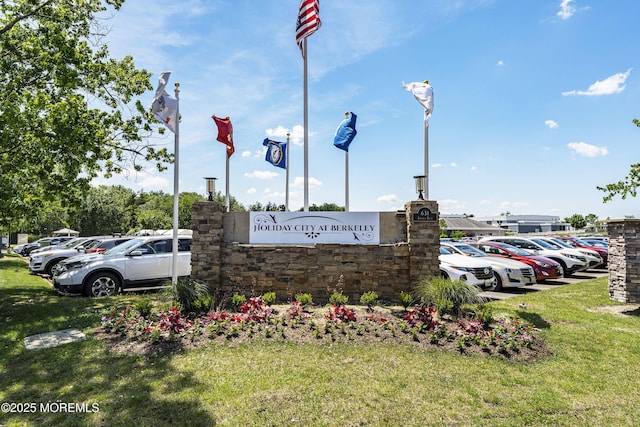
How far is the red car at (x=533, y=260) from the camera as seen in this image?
13.1m

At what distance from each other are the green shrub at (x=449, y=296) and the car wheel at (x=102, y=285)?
8128 mm

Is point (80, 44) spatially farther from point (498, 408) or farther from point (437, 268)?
point (498, 408)

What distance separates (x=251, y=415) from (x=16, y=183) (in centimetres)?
822

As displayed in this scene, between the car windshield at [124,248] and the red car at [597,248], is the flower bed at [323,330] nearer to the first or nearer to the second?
the car windshield at [124,248]

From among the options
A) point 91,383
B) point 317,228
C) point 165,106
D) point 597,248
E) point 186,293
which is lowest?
point 91,383

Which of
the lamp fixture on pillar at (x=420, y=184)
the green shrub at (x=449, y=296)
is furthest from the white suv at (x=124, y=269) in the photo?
the green shrub at (x=449, y=296)

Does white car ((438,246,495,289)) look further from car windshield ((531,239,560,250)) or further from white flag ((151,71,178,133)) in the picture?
car windshield ((531,239,560,250))

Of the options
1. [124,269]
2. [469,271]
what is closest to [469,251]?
[469,271]

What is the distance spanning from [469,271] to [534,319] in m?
3.13

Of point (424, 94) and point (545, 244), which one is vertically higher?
point (424, 94)

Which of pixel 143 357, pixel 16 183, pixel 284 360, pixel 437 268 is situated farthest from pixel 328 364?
pixel 16 183

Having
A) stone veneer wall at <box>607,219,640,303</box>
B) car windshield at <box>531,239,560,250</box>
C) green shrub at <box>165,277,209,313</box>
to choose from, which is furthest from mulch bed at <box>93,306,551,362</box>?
car windshield at <box>531,239,560,250</box>

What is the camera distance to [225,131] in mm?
10875

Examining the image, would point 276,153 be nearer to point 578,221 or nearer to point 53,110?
point 53,110
